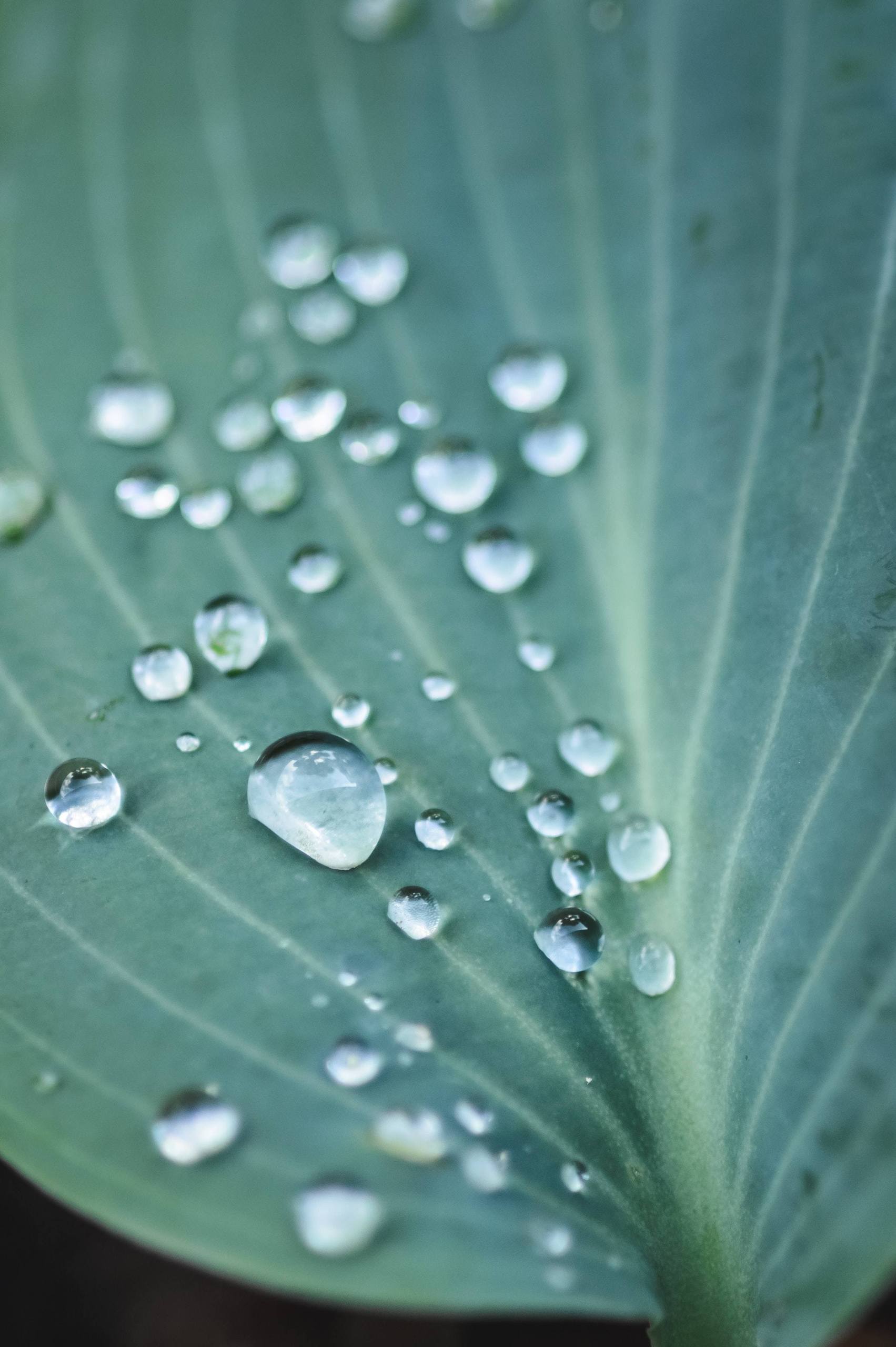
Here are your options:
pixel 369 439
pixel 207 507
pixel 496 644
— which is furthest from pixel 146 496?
pixel 496 644

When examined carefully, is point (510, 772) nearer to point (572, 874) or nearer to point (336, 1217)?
point (572, 874)

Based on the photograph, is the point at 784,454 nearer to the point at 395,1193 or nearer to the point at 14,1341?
the point at 395,1193

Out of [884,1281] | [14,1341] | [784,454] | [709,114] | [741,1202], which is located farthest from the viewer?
[14,1341]

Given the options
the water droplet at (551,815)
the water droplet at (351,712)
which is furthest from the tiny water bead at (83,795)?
the water droplet at (551,815)

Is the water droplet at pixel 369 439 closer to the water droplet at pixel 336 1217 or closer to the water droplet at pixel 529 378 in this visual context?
the water droplet at pixel 529 378

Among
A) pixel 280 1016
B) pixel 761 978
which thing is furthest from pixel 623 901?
pixel 280 1016
